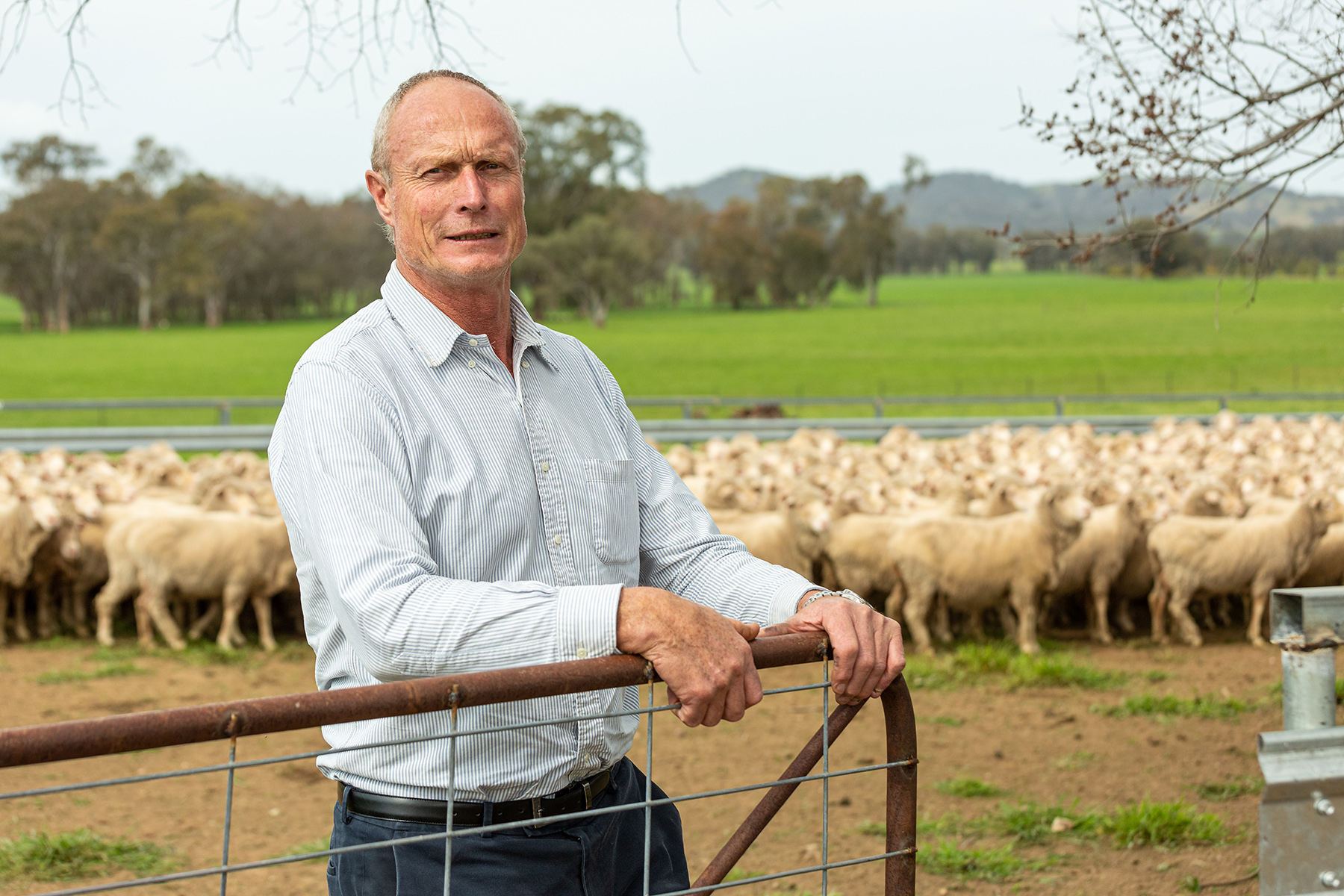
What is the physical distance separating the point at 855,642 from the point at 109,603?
9295 mm

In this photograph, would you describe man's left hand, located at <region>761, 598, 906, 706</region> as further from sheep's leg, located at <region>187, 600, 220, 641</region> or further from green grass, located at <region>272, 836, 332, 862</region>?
sheep's leg, located at <region>187, 600, 220, 641</region>

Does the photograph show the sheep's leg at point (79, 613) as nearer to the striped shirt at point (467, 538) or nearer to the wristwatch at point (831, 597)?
the striped shirt at point (467, 538)

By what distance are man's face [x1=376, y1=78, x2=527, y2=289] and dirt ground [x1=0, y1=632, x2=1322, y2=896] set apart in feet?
11.7

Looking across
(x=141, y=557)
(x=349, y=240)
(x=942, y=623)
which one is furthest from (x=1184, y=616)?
(x=349, y=240)

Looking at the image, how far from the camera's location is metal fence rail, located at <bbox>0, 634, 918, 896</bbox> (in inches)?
63.9

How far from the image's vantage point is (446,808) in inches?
87.3

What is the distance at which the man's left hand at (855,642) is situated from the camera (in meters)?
2.18

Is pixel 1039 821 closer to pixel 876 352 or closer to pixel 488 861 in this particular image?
pixel 488 861

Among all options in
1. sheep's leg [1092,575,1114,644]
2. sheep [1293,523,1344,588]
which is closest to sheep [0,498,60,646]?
sheep's leg [1092,575,1114,644]

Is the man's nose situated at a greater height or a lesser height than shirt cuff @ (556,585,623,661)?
greater

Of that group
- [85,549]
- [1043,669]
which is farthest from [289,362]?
[1043,669]

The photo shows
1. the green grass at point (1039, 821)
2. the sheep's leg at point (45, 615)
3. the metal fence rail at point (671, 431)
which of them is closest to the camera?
the green grass at point (1039, 821)

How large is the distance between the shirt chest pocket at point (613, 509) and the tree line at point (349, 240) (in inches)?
2283

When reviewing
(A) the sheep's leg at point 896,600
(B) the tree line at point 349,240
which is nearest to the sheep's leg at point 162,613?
(A) the sheep's leg at point 896,600
